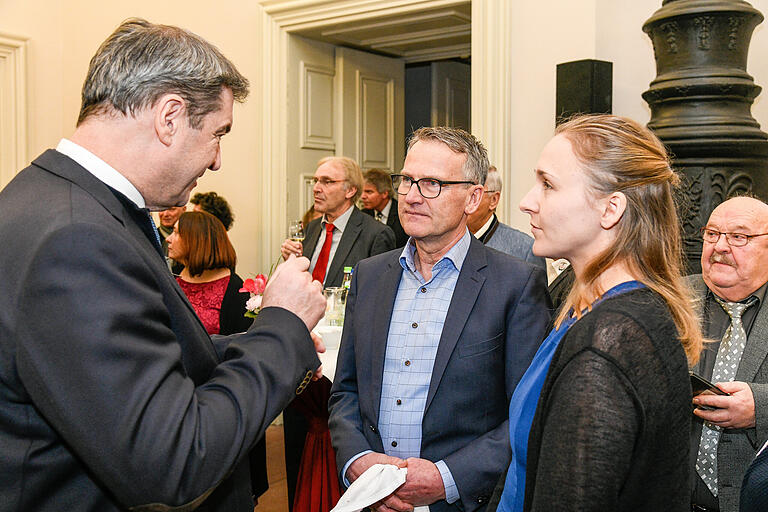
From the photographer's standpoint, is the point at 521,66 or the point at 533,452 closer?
the point at 533,452

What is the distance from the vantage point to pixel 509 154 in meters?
4.73

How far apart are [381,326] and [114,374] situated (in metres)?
1.20

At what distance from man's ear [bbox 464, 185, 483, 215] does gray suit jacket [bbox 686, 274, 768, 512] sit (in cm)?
66

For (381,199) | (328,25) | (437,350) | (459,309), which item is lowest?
(437,350)

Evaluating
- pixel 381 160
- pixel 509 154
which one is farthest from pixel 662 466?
pixel 381 160

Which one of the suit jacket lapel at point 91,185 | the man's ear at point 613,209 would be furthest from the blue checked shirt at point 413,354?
the suit jacket lapel at point 91,185

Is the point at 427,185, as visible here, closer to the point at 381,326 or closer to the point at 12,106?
the point at 381,326

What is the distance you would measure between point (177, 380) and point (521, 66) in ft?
13.5

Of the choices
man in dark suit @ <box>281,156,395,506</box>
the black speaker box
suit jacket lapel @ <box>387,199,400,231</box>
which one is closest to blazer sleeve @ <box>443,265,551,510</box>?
the black speaker box

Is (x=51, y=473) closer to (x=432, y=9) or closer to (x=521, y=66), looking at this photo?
(x=521, y=66)

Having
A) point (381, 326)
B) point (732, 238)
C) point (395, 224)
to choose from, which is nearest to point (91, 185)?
point (381, 326)

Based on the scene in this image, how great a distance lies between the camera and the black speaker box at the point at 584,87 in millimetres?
3959

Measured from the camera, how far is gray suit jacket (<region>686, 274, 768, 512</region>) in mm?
2006

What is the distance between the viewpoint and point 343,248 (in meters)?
4.75
